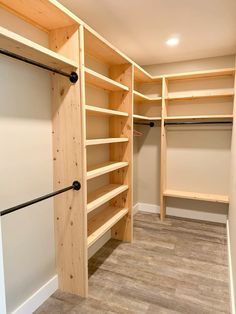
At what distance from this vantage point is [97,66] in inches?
104

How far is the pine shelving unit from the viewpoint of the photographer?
1.67 m

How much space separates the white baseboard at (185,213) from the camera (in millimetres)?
3613

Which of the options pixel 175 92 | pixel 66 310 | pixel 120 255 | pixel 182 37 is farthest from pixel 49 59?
pixel 175 92

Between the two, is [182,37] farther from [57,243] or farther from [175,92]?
[57,243]

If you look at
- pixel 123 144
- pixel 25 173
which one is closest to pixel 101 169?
pixel 123 144

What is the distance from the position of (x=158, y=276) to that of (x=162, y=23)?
257cm

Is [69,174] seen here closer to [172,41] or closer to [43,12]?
[43,12]

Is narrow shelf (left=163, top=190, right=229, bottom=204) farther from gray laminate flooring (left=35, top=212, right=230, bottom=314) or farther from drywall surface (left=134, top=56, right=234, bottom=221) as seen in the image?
gray laminate flooring (left=35, top=212, right=230, bottom=314)

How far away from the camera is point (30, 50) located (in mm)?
1443

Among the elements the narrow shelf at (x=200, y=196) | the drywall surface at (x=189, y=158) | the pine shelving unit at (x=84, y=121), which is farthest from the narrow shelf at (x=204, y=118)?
the narrow shelf at (x=200, y=196)

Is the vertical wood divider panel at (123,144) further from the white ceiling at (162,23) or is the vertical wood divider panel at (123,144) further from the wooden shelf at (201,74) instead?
the wooden shelf at (201,74)

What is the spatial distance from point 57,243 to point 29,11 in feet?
6.03

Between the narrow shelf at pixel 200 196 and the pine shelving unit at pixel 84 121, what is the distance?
14mm

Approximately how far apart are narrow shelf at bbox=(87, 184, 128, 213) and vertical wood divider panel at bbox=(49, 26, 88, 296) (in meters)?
0.19
